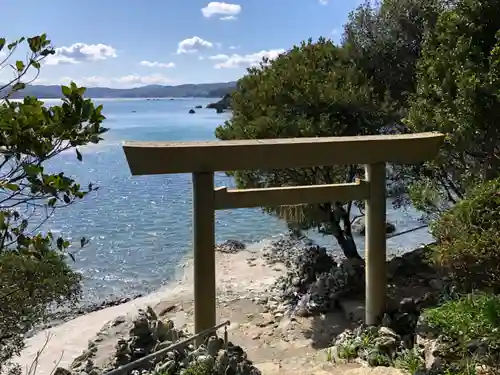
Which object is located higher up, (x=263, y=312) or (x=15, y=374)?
(x=15, y=374)

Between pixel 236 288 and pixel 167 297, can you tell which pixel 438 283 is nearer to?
pixel 236 288

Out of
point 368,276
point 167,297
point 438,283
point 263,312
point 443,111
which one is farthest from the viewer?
point 167,297

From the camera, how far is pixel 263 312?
9.81 metres

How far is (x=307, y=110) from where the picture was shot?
903cm

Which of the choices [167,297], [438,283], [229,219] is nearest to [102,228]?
[229,219]

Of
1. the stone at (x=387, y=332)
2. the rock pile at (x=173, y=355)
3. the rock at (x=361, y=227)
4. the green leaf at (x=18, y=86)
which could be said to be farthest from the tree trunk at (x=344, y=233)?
the green leaf at (x=18, y=86)

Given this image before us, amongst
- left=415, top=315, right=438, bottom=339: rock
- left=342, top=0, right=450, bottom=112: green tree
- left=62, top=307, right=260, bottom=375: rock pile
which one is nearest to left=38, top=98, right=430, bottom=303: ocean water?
left=342, top=0, right=450, bottom=112: green tree

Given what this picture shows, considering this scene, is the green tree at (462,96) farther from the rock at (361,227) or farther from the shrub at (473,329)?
the rock at (361,227)

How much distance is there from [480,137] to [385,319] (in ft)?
8.60

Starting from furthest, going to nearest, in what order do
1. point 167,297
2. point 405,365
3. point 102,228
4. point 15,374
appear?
1. point 102,228
2. point 167,297
3. point 405,365
4. point 15,374

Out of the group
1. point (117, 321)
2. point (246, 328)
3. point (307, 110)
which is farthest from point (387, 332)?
point (117, 321)

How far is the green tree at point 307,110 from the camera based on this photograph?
8.82 metres

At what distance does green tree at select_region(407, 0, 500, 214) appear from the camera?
20.5 feet

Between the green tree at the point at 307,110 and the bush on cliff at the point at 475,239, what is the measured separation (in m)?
4.48
